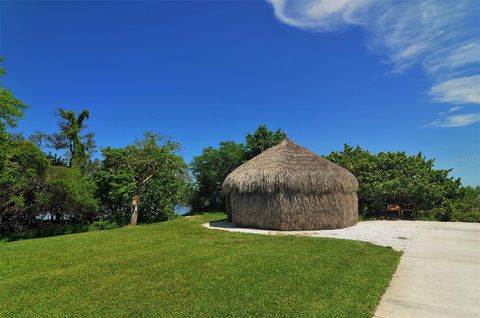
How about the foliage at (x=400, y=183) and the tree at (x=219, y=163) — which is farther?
the tree at (x=219, y=163)

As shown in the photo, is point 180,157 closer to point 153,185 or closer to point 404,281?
point 153,185

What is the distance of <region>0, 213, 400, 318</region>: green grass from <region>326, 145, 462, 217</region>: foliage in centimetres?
899

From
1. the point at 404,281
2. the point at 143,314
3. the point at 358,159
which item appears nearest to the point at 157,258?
the point at 143,314

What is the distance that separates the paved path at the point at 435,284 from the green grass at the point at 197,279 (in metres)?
0.24

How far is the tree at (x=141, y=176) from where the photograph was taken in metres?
15.5

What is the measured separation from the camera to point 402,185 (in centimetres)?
1598

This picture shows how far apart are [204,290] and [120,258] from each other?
10.6 feet

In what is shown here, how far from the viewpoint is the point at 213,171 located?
22.6m

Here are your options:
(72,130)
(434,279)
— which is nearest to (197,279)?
(434,279)

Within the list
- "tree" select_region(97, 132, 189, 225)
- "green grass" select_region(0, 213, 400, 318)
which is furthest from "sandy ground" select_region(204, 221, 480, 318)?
"tree" select_region(97, 132, 189, 225)

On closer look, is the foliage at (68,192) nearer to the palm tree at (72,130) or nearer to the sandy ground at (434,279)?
the palm tree at (72,130)

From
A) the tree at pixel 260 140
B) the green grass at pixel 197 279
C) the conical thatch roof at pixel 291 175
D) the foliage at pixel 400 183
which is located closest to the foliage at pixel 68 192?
the green grass at pixel 197 279

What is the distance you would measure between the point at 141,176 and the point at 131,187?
101 centimetres

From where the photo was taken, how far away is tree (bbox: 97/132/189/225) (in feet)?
51.0
